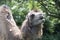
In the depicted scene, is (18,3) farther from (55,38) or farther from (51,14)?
(55,38)

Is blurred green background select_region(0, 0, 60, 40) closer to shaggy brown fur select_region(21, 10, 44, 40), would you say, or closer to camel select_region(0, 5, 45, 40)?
camel select_region(0, 5, 45, 40)

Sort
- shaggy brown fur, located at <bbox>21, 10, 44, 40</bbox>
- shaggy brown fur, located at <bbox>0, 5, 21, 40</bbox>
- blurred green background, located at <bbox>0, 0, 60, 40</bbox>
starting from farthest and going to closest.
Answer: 1. blurred green background, located at <bbox>0, 0, 60, 40</bbox>
2. shaggy brown fur, located at <bbox>0, 5, 21, 40</bbox>
3. shaggy brown fur, located at <bbox>21, 10, 44, 40</bbox>

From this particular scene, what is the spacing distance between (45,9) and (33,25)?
2.86m

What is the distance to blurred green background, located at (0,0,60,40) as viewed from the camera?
4.84 meters

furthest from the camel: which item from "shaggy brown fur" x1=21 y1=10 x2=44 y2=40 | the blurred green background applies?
the blurred green background

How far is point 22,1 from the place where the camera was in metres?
5.35

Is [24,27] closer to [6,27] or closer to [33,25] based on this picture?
[33,25]

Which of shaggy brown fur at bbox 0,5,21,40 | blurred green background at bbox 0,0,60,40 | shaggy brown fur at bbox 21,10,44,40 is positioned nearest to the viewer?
shaggy brown fur at bbox 21,10,44,40

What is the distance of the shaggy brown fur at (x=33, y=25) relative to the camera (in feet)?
9.68

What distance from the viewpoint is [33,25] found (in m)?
3.00

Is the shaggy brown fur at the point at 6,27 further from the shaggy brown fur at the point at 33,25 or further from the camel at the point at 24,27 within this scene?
the shaggy brown fur at the point at 33,25

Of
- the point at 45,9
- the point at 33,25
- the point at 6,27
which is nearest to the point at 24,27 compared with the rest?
the point at 33,25

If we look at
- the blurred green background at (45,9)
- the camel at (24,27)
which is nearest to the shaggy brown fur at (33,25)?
the camel at (24,27)

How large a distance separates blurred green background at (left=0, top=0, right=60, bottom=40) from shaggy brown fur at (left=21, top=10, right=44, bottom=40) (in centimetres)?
81
